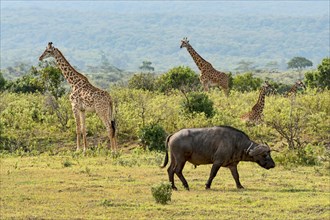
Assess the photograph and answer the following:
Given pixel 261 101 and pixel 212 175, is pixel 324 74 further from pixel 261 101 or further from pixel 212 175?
pixel 212 175

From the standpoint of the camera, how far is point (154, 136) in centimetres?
2333

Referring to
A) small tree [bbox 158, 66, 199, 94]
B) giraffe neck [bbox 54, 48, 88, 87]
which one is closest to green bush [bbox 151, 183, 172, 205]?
giraffe neck [bbox 54, 48, 88, 87]

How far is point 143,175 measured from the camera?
59.6 feet

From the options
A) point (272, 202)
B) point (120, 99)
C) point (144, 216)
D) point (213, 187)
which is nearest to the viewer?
point (144, 216)

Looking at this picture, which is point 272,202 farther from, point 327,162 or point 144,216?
point 327,162

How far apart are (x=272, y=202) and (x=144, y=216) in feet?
7.90

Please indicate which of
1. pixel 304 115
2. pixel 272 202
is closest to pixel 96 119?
pixel 304 115

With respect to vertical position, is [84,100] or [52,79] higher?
[84,100]

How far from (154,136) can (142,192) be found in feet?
24.8

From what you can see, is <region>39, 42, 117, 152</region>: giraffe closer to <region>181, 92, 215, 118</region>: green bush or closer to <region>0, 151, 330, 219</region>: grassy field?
<region>0, 151, 330, 219</region>: grassy field

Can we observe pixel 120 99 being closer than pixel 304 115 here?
No

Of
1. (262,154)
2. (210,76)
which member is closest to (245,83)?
(210,76)

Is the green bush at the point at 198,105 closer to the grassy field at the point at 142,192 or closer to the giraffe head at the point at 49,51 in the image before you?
A: the giraffe head at the point at 49,51

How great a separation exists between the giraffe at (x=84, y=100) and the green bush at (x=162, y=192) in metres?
7.84
